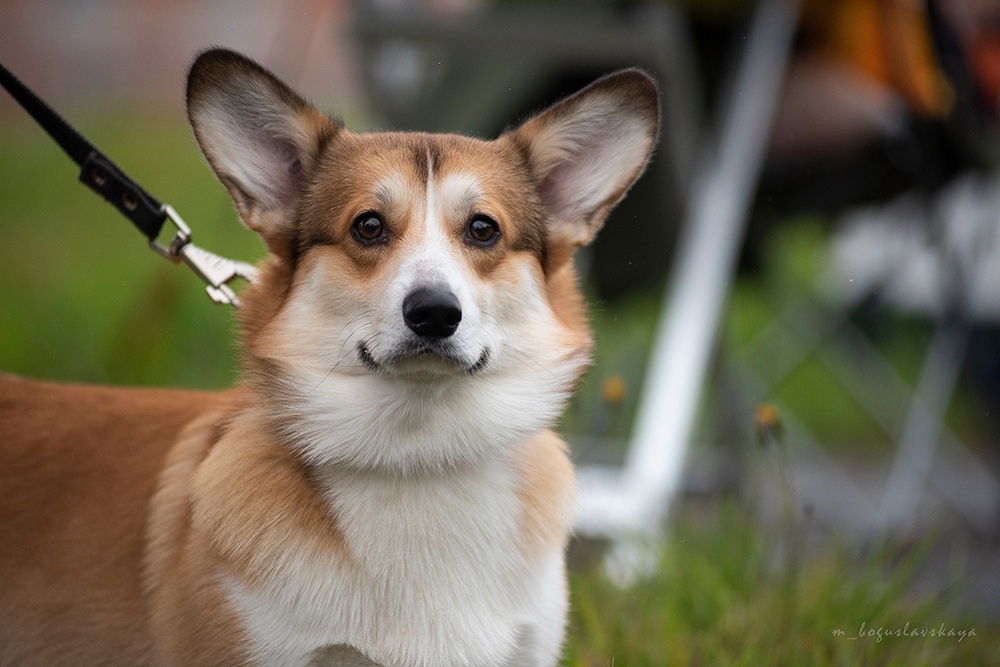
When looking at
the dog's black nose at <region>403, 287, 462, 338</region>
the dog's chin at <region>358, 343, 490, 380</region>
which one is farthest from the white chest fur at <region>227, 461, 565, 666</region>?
the dog's black nose at <region>403, 287, 462, 338</region>

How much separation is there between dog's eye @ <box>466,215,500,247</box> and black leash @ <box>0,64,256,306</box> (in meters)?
0.55

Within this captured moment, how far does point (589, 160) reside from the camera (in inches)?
105

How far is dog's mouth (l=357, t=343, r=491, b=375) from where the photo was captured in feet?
7.08

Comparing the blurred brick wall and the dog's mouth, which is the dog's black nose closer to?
the dog's mouth

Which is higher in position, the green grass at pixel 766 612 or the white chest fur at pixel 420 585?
the white chest fur at pixel 420 585

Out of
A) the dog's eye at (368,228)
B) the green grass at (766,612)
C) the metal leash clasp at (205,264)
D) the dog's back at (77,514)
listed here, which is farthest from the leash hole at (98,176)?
the green grass at (766,612)

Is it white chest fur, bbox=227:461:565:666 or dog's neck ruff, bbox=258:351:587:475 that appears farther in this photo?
dog's neck ruff, bbox=258:351:587:475

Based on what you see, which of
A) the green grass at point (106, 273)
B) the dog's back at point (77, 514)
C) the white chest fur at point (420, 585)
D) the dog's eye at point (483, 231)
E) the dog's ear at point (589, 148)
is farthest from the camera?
the green grass at point (106, 273)

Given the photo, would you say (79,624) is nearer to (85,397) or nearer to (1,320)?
(85,397)

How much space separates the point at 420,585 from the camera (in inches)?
84.5

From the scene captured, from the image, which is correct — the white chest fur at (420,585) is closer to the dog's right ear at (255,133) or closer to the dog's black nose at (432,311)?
the dog's black nose at (432,311)

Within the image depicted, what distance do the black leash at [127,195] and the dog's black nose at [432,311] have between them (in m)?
0.58

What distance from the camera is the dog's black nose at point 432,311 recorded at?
6.90 feet

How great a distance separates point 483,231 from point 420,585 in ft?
2.69
